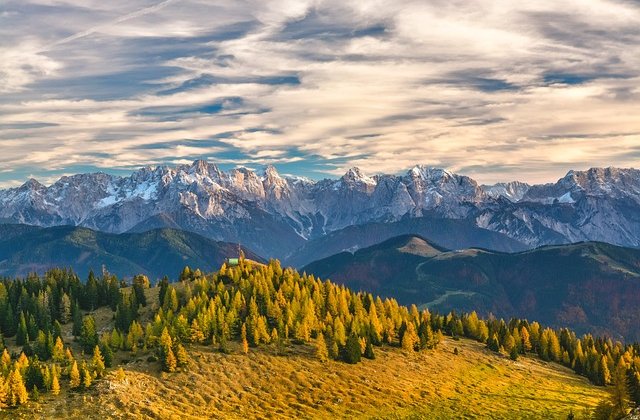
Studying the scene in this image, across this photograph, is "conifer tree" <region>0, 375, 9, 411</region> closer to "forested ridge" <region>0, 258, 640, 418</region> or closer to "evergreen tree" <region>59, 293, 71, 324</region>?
"forested ridge" <region>0, 258, 640, 418</region>

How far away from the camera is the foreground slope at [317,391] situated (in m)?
114

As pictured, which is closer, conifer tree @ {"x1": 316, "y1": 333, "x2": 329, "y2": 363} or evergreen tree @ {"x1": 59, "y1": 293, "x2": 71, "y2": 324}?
conifer tree @ {"x1": 316, "y1": 333, "x2": 329, "y2": 363}

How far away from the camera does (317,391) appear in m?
133

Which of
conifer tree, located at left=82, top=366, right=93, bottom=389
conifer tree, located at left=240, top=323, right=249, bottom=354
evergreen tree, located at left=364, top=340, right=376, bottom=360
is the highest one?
conifer tree, located at left=82, top=366, right=93, bottom=389

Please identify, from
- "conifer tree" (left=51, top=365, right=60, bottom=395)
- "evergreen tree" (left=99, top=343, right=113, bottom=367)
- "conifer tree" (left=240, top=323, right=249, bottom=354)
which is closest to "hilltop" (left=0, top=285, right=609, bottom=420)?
"conifer tree" (left=240, top=323, right=249, bottom=354)

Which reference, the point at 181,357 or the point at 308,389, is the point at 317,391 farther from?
the point at 181,357

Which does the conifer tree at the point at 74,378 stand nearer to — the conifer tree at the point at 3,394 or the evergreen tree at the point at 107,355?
the conifer tree at the point at 3,394

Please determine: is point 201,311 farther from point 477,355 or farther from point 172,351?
point 477,355

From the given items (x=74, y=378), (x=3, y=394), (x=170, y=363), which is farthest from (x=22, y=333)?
(x=3, y=394)

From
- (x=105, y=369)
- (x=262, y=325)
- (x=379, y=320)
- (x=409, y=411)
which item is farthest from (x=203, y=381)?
(x=379, y=320)

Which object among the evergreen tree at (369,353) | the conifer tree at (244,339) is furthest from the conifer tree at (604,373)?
the conifer tree at (244,339)

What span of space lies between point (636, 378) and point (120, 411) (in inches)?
4410

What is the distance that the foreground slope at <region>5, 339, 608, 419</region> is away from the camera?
11444 cm

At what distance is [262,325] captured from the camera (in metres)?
160
